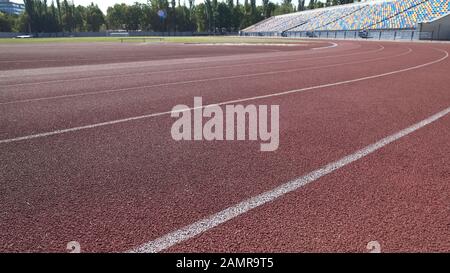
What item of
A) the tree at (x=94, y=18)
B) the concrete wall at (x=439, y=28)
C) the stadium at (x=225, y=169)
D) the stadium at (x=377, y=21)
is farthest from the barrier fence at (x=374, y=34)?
the tree at (x=94, y=18)

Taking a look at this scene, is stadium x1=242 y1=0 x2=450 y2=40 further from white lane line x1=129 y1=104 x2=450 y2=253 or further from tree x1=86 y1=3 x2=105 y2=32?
tree x1=86 y1=3 x2=105 y2=32

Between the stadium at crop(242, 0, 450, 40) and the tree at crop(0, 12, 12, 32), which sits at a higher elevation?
the tree at crop(0, 12, 12, 32)

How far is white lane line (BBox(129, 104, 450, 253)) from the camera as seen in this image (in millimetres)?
2408

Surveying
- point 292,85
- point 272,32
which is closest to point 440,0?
point 272,32

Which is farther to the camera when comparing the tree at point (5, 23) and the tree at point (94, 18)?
the tree at point (94, 18)

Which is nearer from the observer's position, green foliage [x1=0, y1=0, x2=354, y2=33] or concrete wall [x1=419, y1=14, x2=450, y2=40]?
concrete wall [x1=419, y1=14, x2=450, y2=40]

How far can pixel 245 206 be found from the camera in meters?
2.89

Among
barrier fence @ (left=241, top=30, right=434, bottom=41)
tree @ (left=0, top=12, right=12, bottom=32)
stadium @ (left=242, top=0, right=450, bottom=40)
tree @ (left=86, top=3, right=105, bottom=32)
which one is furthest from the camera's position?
tree @ (left=86, top=3, right=105, bottom=32)

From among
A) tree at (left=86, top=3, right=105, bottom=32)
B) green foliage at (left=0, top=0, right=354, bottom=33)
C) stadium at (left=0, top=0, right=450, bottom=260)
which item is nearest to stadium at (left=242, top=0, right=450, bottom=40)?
green foliage at (left=0, top=0, right=354, bottom=33)

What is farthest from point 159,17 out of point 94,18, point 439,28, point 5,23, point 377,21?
point 439,28

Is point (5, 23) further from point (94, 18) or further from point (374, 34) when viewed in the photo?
point (374, 34)

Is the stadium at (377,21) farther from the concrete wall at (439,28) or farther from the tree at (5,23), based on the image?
the tree at (5,23)

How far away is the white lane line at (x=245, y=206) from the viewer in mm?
2408

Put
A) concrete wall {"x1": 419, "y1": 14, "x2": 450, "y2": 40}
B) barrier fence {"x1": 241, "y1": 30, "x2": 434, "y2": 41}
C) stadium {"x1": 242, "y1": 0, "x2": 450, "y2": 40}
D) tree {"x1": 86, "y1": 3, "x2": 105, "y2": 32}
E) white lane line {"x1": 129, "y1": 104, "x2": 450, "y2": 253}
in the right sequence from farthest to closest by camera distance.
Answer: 1. tree {"x1": 86, "y1": 3, "x2": 105, "y2": 32}
2. barrier fence {"x1": 241, "y1": 30, "x2": 434, "y2": 41}
3. stadium {"x1": 242, "y1": 0, "x2": 450, "y2": 40}
4. concrete wall {"x1": 419, "y1": 14, "x2": 450, "y2": 40}
5. white lane line {"x1": 129, "y1": 104, "x2": 450, "y2": 253}
